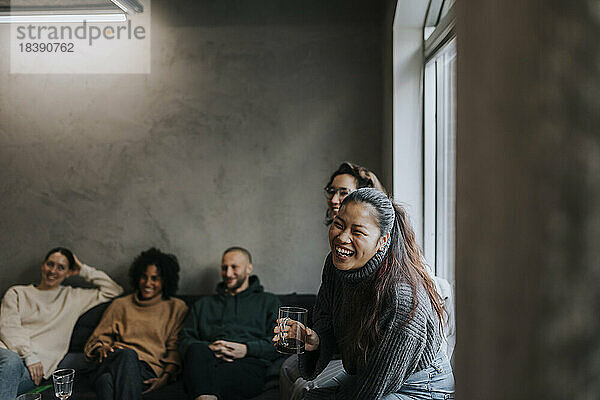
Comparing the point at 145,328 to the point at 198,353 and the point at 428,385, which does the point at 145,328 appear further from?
the point at 428,385

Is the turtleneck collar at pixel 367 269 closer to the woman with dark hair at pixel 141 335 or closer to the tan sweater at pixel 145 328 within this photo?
the woman with dark hair at pixel 141 335

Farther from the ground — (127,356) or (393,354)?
(393,354)

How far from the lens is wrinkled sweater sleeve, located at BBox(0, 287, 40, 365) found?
3.36 m

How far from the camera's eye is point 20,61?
4.02 meters

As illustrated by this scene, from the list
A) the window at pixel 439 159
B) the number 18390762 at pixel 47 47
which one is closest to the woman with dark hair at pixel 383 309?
the window at pixel 439 159

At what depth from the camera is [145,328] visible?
134 inches

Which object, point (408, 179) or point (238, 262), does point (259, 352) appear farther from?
point (408, 179)

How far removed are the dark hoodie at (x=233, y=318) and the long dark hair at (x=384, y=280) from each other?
1622 mm

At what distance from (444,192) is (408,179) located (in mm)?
328

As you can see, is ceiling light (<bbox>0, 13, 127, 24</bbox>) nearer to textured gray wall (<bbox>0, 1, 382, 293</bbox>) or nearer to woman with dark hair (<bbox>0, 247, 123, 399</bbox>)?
textured gray wall (<bbox>0, 1, 382, 293</bbox>)

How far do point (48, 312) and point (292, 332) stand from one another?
2346 millimetres

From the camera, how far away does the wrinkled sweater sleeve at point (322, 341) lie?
1.96m

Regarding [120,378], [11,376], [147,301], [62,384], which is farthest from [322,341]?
[11,376]

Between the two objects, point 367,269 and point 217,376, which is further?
point 217,376
